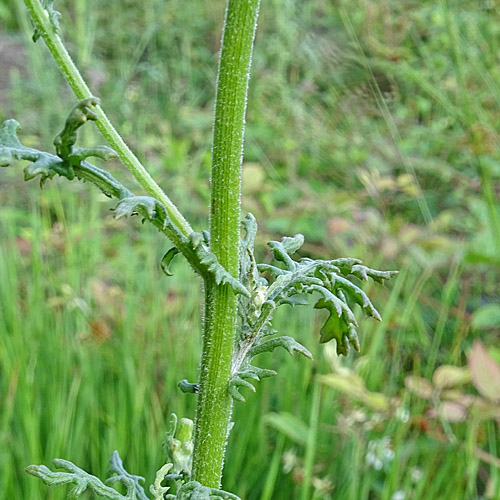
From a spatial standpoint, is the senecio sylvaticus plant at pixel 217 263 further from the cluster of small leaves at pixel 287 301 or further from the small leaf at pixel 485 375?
the small leaf at pixel 485 375

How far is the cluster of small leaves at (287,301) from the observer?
0.45 meters

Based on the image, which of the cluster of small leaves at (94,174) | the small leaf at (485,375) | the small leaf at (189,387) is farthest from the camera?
the small leaf at (485,375)

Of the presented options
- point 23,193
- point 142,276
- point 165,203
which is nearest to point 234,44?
point 165,203

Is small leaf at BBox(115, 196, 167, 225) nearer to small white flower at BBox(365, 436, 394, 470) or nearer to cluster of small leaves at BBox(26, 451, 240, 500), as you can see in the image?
cluster of small leaves at BBox(26, 451, 240, 500)

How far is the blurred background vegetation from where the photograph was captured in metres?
Answer: 1.15

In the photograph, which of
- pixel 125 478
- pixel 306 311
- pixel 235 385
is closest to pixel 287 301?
pixel 235 385

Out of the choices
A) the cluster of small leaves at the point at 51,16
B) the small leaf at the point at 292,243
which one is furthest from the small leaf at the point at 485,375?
the cluster of small leaves at the point at 51,16

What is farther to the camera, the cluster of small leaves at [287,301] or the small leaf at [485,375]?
the small leaf at [485,375]

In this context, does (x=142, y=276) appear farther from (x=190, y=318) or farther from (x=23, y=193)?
(x=23, y=193)

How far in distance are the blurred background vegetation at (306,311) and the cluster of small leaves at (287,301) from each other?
582mm

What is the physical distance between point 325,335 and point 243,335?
0.06m

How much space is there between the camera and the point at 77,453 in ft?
3.88

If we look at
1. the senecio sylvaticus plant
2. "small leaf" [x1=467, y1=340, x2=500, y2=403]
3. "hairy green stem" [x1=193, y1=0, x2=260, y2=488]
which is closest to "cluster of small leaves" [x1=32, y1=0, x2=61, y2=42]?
the senecio sylvaticus plant

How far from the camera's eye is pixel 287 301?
0.48m
